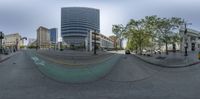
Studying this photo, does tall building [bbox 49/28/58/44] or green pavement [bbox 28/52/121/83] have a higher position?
tall building [bbox 49/28/58/44]

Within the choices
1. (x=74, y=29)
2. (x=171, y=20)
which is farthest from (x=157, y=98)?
(x=74, y=29)

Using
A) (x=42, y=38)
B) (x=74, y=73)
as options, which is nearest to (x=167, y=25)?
(x=74, y=73)

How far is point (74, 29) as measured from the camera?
16450cm

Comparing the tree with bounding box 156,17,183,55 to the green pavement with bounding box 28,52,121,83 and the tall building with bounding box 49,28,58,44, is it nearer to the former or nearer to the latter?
the green pavement with bounding box 28,52,121,83

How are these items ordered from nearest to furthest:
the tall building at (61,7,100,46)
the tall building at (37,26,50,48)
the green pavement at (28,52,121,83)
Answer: the green pavement at (28,52,121,83) < the tall building at (61,7,100,46) < the tall building at (37,26,50,48)

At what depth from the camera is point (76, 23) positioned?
163 m

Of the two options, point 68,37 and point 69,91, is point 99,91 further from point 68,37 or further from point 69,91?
point 68,37

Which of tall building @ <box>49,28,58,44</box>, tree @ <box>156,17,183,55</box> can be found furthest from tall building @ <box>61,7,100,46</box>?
tree @ <box>156,17,183,55</box>

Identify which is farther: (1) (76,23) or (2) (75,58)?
(1) (76,23)

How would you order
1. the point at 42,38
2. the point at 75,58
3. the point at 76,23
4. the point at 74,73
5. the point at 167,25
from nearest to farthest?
1. the point at 74,73
2. the point at 75,58
3. the point at 167,25
4. the point at 76,23
5. the point at 42,38

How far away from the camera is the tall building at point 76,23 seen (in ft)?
534

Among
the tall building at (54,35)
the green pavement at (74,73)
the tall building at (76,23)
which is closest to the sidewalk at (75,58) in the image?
the green pavement at (74,73)

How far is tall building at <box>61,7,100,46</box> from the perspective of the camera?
534ft

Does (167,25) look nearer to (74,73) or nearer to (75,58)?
(75,58)
